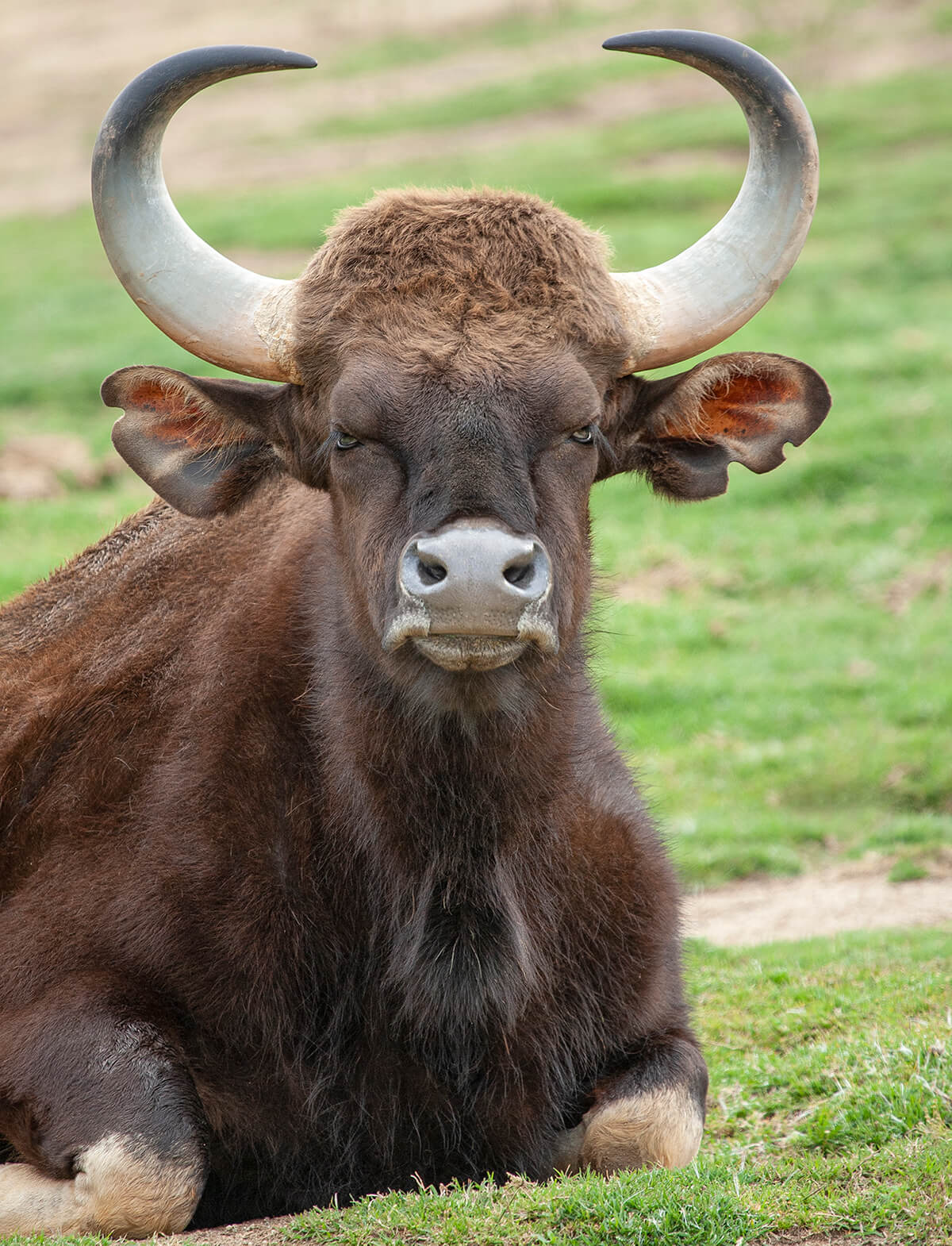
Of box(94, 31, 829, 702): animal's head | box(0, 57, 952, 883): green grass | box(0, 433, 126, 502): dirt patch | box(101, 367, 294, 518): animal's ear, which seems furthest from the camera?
box(0, 433, 126, 502): dirt patch

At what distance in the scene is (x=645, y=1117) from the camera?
19.2ft

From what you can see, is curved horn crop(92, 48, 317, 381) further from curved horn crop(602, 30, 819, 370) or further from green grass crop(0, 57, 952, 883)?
green grass crop(0, 57, 952, 883)

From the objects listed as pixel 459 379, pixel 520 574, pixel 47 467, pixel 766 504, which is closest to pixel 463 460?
pixel 459 379

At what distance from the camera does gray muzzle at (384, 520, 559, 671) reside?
4750 millimetres

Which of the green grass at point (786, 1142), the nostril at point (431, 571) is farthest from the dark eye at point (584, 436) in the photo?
the green grass at point (786, 1142)

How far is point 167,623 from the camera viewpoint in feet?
22.5

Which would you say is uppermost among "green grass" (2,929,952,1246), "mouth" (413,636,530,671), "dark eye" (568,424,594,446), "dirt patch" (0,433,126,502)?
"dark eye" (568,424,594,446)

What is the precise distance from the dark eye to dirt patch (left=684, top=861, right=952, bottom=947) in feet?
15.2

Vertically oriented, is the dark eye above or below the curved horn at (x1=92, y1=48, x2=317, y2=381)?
below

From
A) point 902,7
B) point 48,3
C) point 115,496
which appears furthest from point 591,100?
point 115,496

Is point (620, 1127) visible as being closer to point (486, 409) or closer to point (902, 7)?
point (486, 409)

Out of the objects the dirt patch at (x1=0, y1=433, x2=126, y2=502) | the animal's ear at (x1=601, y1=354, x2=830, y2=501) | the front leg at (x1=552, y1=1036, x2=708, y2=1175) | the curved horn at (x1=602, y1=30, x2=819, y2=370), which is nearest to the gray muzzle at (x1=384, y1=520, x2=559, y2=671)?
the animal's ear at (x1=601, y1=354, x2=830, y2=501)

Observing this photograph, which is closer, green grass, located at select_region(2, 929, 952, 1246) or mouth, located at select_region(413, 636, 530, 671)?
→ mouth, located at select_region(413, 636, 530, 671)

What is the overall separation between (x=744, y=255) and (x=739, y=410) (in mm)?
603
